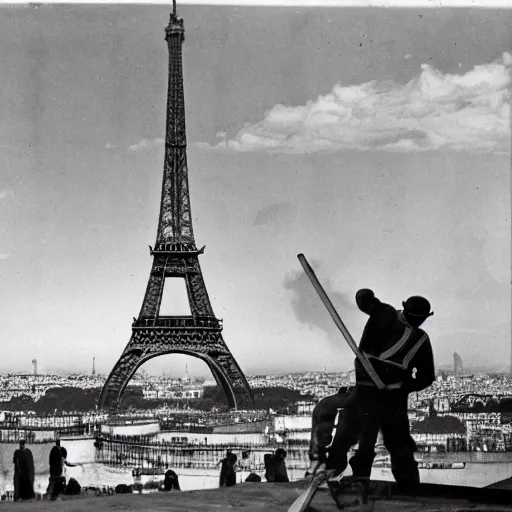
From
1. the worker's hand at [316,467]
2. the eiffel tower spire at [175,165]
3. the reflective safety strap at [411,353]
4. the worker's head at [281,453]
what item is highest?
the eiffel tower spire at [175,165]

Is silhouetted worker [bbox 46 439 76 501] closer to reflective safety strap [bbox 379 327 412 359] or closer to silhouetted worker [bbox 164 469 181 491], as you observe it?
silhouetted worker [bbox 164 469 181 491]

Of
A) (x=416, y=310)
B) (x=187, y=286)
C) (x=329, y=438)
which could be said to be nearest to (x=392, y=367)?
(x=416, y=310)

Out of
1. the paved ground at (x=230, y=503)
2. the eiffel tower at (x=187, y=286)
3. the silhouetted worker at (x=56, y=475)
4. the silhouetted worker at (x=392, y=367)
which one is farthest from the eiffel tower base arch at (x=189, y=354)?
the silhouetted worker at (x=392, y=367)

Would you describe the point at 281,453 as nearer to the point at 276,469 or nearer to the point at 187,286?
the point at 276,469

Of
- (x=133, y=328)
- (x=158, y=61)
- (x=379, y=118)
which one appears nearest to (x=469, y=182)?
(x=379, y=118)

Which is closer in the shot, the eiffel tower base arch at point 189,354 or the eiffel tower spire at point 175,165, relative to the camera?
the eiffel tower spire at point 175,165

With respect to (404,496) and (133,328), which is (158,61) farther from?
(404,496)

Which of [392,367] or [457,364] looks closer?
[392,367]

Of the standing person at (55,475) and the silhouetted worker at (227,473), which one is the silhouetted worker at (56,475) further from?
the silhouetted worker at (227,473)
